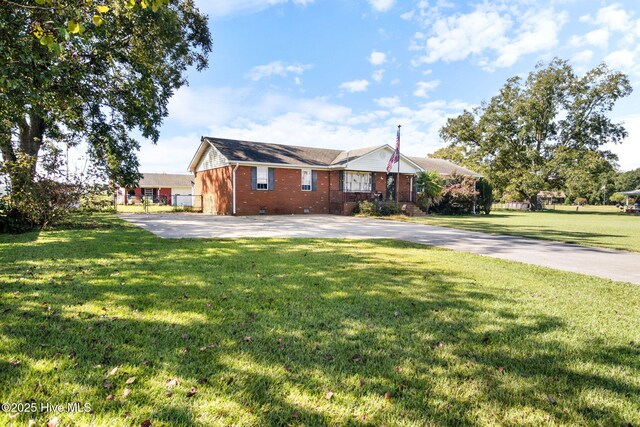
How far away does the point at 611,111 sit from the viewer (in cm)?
4000

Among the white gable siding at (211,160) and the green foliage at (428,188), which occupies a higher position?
the white gable siding at (211,160)

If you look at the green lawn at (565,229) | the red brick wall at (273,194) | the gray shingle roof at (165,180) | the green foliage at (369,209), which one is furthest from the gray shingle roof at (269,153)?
the gray shingle roof at (165,180)

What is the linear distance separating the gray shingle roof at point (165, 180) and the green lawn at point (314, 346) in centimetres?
4863

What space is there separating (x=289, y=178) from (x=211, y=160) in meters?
6.27

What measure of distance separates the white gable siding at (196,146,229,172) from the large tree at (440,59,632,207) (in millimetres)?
31689

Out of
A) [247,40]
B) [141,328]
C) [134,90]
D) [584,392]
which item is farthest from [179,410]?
[247,40]

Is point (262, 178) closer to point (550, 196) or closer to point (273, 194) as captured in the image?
point (273, 194)

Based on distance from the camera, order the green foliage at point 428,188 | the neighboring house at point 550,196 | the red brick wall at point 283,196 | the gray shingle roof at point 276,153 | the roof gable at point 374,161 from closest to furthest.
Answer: the red brick wall at point 283,196
the gray shingle roof at point 276,153
the roof gable at point 374,161
the green foliage at point 428,188
the neighboring house at point 550,196

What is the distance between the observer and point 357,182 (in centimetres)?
2509

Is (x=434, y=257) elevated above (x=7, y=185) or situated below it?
below

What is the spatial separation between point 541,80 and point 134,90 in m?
45.6

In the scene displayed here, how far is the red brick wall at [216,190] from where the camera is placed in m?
21.6

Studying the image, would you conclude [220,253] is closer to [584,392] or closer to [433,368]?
[433,368]

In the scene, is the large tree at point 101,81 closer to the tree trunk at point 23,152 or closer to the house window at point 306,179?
the tree trunk at point 23,152
